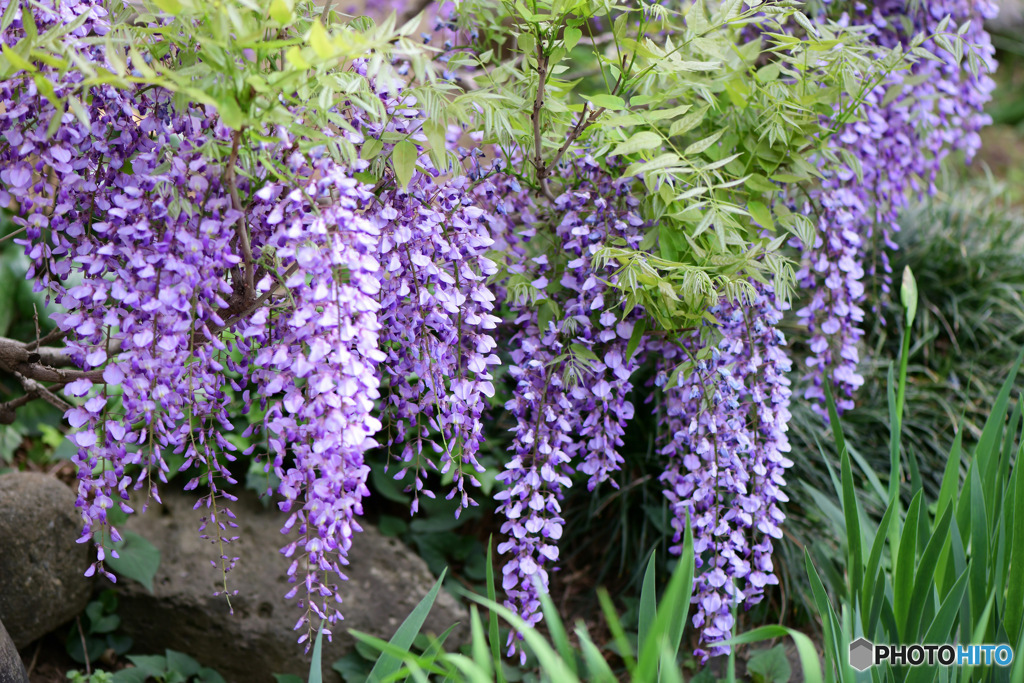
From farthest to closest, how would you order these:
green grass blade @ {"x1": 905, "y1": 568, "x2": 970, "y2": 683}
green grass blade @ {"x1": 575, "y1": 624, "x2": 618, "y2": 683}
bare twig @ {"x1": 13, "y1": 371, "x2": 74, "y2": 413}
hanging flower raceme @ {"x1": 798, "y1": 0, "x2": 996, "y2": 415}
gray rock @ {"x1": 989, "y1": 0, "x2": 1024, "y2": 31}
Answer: gray rock @ {"x1": 989, "y1": 0, "x2": 1024, "y2": 31} → hanging flower raceme @ {"x1": 798, "y1": 0, "x2": 996, "y2": 415} → bare twig @ {"x1": 13, "y1": 371, "x2": 74, "y2": 413} → green grass blade @ {"x1": 905, "y1": 568, "x2": 970, "y2": 683} → green grass blade @ {"x1": 575, "y1": 624, "x2": 618, "y2": 683}

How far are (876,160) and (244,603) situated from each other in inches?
96.9

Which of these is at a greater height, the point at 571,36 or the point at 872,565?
the point at 571,36

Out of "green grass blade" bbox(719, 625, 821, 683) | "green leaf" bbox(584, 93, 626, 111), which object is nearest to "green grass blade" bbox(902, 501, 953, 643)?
"green grass blade" bbox(719, 625, 821, 683)

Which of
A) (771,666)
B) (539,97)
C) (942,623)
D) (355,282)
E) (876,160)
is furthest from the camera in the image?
(876,160)

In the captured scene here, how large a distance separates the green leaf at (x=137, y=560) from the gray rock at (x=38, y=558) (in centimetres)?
13

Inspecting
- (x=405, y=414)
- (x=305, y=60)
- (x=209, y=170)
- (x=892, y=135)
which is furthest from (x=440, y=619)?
(x=892, y=135)

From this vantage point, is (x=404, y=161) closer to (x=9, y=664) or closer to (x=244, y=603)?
(x=9, y=664)

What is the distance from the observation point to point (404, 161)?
1.41 m

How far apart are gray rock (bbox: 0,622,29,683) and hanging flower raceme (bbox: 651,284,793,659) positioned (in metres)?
1.51

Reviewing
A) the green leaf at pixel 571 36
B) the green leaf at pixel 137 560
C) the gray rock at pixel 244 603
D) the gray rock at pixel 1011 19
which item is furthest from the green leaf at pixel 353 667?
the gray rock at pixel 1011 19

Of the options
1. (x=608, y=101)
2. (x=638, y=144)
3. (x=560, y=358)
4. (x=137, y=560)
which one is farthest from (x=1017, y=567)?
(x=137, y=560)

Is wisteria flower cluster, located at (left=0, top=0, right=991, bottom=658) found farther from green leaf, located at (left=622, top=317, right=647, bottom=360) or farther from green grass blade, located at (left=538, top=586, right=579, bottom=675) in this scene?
green grass blade, located at (left=538, top=586, right=579, bottom=675)

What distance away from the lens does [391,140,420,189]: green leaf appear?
1406mm

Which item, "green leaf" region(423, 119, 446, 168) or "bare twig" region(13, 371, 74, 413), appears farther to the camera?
"bare twig" region(13, 371, 74, 413)
